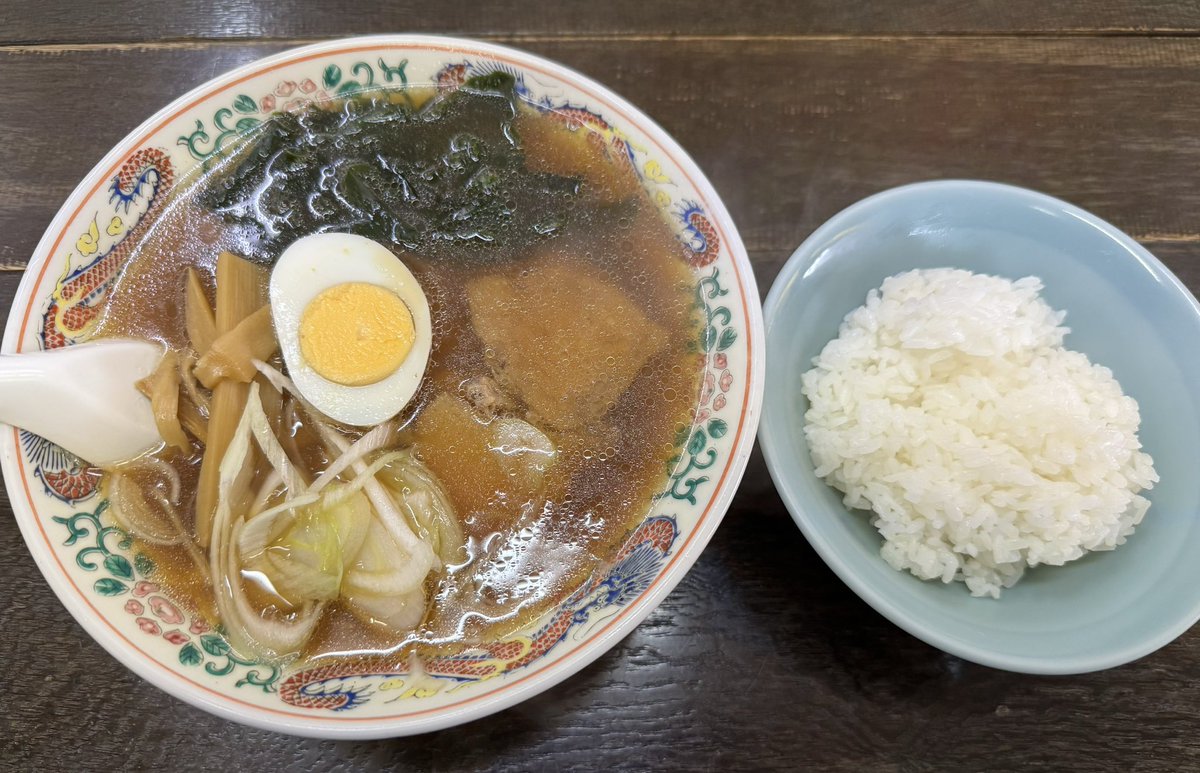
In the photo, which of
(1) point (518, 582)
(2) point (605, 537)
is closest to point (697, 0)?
(2) point (605, 537)

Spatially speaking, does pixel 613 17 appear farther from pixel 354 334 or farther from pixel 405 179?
pixel 354 334

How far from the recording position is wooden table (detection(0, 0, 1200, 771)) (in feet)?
4.17

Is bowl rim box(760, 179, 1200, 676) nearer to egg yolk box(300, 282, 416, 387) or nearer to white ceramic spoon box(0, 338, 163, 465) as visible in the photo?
egg yolk box(300, 282, 416, 387)

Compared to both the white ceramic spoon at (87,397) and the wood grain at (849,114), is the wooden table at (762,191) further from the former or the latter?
the white ceramic spoon at (87,397)

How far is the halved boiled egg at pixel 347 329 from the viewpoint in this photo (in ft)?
4.31

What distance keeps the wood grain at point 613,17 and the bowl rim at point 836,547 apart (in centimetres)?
67

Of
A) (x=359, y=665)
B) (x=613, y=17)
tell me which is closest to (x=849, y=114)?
(x=613, y=17)

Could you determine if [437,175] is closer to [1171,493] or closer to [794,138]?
[794,138]

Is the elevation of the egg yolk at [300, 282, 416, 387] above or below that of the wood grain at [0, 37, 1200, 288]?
below

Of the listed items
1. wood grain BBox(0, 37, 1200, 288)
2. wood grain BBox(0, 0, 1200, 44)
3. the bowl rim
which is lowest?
the bowl rim

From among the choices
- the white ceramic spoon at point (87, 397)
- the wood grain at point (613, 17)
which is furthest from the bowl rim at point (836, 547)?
the white ceramic spoon at point (87, 397)

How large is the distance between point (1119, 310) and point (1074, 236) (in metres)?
0.19

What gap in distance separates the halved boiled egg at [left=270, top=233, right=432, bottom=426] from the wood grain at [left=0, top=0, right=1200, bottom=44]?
0.83m

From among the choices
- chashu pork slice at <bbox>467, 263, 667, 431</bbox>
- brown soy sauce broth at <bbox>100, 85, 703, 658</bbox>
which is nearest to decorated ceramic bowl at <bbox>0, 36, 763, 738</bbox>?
brown soy sauce broth at <bbox>100, 85, 703, 658</bbox>
